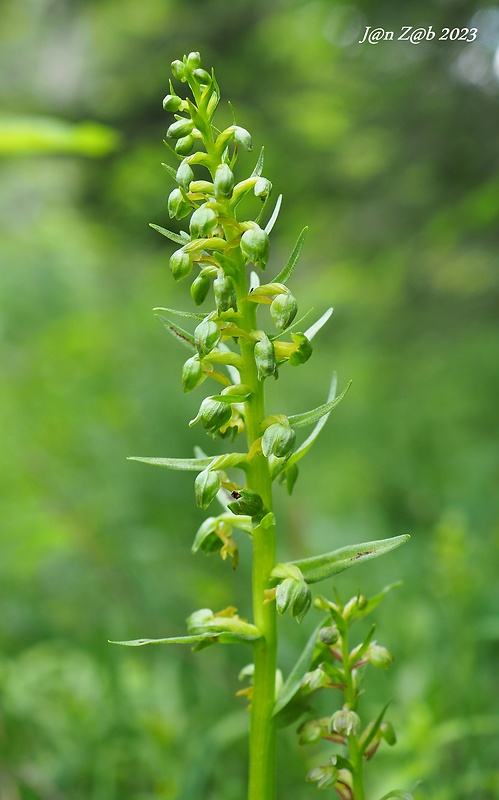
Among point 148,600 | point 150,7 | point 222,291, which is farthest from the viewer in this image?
Result: point 150,7

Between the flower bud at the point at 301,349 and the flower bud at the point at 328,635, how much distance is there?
36 centimetres

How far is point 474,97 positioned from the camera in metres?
5.32

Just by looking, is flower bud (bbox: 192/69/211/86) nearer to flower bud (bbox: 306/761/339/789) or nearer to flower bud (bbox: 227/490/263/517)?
flower bud (bbox: 227/490/263/517)

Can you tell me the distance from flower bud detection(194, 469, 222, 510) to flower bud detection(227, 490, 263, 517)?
0.11ft

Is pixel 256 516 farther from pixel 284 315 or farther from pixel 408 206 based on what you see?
pixel 408 206

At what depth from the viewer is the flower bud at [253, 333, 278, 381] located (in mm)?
1071

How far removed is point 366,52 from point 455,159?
1247mm

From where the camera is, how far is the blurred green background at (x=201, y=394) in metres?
2.44

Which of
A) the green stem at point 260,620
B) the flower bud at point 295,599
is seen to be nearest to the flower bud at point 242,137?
the green stem at point 260,620

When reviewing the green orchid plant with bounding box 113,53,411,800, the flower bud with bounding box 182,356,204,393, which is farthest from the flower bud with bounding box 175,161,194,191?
the flower bud with bounding box 182,356,204,393

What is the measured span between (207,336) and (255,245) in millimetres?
133

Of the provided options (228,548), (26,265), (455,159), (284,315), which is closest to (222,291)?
(284,315)

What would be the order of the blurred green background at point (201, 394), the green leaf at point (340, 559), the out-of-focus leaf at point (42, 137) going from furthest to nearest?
the blurred green background at point (201, 394)
the out-of-focus leaf at point (42, 137)
the green leaf at point (340, 559)

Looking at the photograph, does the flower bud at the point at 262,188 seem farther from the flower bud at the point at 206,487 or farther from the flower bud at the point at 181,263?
the flower bud at the point at 206,487
